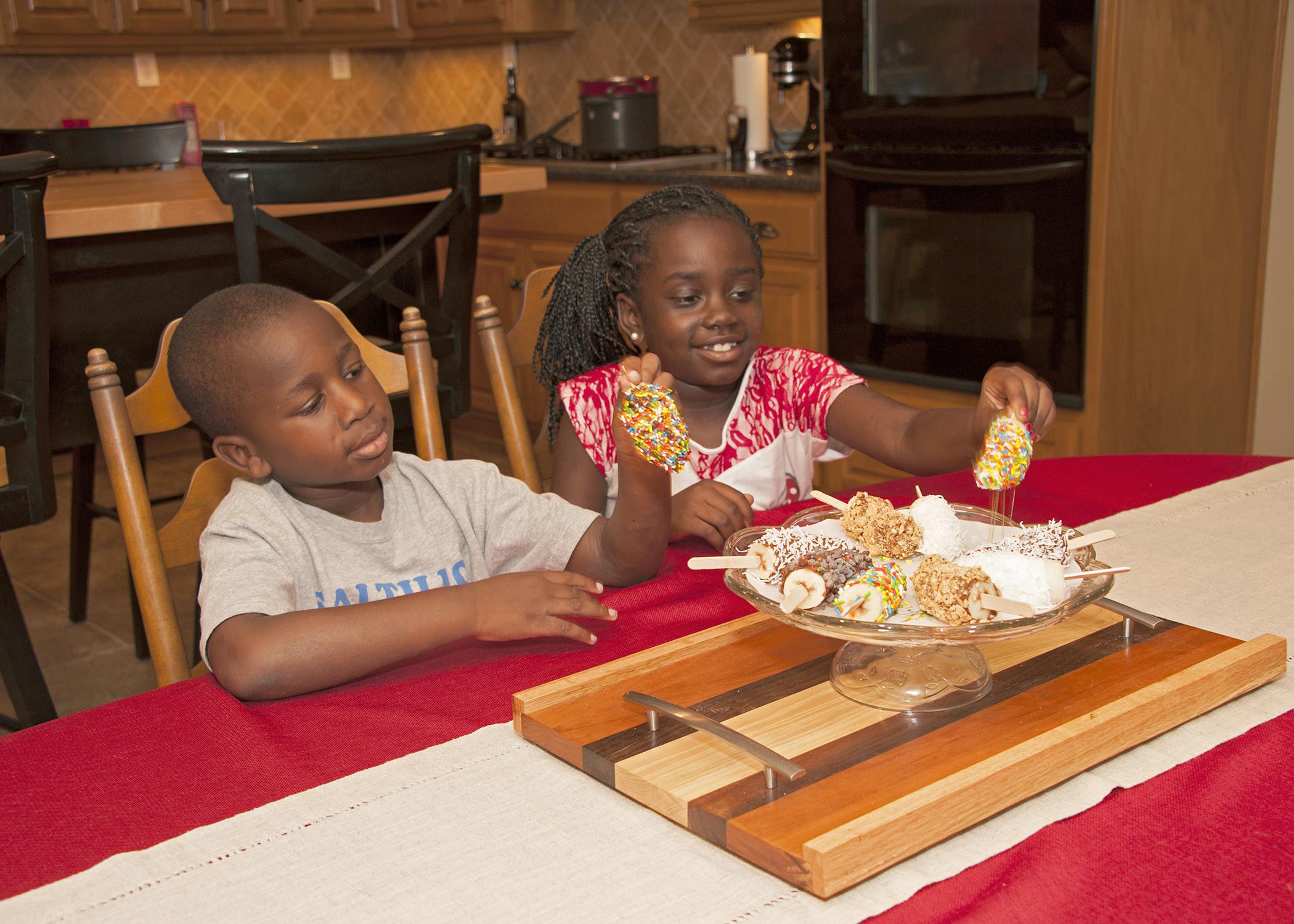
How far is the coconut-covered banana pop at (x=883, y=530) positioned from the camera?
0.90 meters

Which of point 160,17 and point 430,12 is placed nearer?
point 160,17

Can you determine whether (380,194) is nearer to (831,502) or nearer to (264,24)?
(831,502)

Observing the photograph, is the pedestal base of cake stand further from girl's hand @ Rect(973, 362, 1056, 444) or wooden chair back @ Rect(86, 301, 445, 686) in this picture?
wooden chair back @ Rect(86, 301, 445, 686)

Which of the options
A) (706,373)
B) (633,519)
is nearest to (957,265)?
(706,373)

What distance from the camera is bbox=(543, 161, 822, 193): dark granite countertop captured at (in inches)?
127

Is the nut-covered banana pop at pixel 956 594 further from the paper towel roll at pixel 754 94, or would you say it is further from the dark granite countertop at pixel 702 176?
the paper towel roll at pixel 754 94

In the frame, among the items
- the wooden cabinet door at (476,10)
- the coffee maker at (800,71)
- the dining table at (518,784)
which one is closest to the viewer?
the dining table at (518,784)

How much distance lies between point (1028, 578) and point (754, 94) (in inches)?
123

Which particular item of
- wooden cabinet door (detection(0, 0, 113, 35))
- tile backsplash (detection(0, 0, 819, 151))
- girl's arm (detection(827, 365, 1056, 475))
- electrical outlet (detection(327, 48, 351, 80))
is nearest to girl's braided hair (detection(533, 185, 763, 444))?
girl's arm (detection(827, 365, 1056, 475))

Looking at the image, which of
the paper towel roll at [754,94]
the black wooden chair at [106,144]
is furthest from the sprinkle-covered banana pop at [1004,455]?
the paper towel roll at [754,94]

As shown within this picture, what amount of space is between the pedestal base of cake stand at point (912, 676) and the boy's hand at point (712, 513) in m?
0.40

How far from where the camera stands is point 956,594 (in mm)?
773

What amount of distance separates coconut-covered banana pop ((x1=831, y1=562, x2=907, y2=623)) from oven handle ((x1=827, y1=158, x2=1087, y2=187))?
203 cm

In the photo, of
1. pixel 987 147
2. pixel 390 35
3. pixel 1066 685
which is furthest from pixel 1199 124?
pixel 390 35
